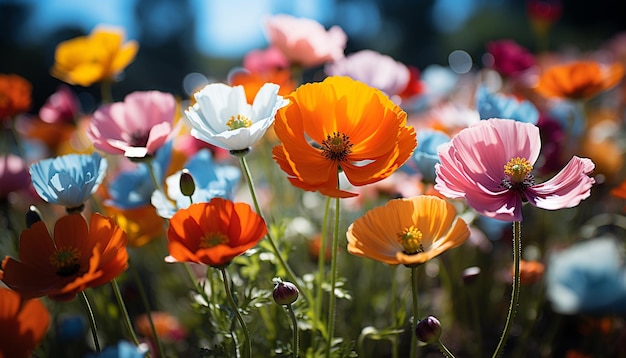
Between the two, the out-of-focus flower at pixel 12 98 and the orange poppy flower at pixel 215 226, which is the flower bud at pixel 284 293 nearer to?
the orange poppy flower at pixel 215 226

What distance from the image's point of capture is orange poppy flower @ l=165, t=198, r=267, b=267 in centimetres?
79

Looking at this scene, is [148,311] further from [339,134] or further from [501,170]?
[501,170]

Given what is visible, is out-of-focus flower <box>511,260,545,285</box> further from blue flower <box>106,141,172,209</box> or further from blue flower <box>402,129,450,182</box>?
blue flower <box>106,141,172,209</box>

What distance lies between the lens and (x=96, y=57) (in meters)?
1.42

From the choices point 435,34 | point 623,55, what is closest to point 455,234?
point 623,55

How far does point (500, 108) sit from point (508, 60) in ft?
1.69

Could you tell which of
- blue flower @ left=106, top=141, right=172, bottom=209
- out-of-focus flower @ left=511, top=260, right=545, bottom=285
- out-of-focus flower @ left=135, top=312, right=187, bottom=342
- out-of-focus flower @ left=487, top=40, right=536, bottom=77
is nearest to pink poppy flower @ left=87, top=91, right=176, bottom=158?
blue flower @ left=106, top=141, right=172, bottom=209

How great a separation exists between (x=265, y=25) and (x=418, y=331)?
32.7 inches

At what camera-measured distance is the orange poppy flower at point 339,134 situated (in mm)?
841

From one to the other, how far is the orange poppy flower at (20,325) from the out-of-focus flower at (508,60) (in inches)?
49.9

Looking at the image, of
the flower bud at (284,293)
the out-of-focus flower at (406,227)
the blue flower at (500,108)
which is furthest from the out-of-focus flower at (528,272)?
the flower bud at (284,293)

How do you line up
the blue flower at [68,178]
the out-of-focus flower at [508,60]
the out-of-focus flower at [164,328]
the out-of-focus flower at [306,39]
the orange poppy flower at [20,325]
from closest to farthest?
the orange poppy flower at [20,325], the blue flower at [68,178], the out-of-focus flower at [306,39], the out-of-focus flower at [164,328], the out-of-focus flower at [508,60]

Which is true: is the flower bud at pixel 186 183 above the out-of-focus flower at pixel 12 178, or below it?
above

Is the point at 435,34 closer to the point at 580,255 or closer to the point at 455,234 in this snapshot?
the point at 580,255
